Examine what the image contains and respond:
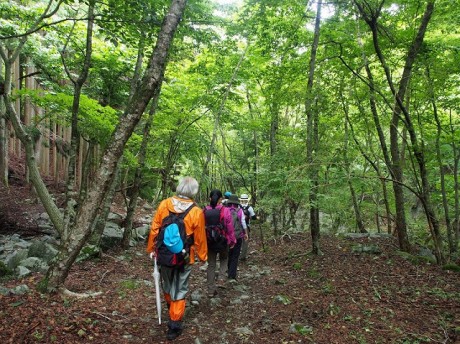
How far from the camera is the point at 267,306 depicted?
18.2 feet

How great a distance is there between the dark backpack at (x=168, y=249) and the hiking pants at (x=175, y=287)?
133 millimetres

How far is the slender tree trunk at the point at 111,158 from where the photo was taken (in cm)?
439

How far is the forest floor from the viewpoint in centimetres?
396

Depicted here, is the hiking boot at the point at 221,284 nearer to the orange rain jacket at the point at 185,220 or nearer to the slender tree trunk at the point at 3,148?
the orange rain jacket at the point at 185,220

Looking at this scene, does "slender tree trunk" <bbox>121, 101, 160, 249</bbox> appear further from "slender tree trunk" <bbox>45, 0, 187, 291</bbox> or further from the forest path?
"slender tree trunk" <bbox>45, 0, 187, 291</bbox>

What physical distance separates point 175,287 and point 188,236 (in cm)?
70

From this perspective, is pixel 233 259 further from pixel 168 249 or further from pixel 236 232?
pixel 168 249

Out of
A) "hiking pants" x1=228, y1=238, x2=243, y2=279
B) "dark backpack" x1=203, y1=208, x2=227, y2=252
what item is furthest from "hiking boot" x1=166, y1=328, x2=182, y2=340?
"hiking pants" x1=228, y1=238, x2=243, y2=279

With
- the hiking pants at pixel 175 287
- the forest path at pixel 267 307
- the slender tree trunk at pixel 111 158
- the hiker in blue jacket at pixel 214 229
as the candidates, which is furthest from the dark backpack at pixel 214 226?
the slender tree trunk at pixel 111 158

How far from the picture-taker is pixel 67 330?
3.71 m

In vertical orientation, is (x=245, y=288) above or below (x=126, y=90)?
below

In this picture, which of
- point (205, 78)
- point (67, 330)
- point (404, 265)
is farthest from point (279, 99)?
point (67, 330)

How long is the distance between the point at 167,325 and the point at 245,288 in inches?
98.8

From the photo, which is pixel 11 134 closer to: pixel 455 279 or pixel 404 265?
pixel 404 265
